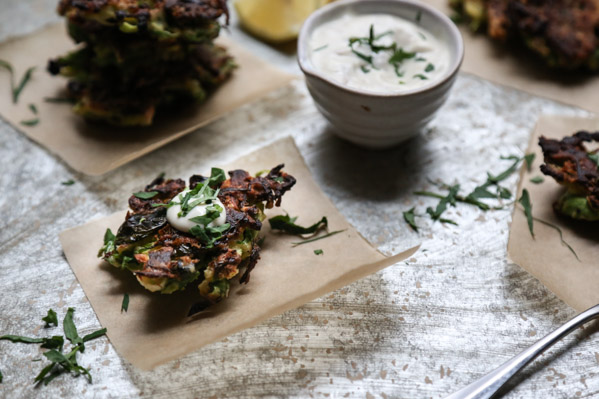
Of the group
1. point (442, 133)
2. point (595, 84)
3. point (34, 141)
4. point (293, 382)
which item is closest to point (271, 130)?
point (442, 133)

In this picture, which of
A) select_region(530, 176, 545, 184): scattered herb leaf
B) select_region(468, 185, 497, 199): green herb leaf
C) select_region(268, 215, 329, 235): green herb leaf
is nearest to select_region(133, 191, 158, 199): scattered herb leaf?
select_region(268, 215, 329, 235): green herb leaf

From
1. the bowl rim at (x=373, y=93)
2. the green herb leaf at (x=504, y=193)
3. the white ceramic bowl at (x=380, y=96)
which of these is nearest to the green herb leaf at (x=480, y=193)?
the green herb leaf at (x=504, y=193)

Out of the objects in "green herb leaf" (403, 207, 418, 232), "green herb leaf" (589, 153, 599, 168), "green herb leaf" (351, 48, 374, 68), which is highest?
"green herb leaf" (351, 48, 374, 68)

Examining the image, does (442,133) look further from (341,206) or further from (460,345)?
(460,345)

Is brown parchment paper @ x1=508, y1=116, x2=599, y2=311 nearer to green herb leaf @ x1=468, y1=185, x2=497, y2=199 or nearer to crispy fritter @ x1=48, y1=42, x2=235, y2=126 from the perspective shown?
green herb leaf @ x1=468, y1=185, x2=497, y2=199

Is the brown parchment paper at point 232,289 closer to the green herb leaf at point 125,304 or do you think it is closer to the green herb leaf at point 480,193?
the green herb leaf at point 125,304

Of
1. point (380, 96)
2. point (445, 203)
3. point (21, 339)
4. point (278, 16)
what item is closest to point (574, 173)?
point (445, 203)
